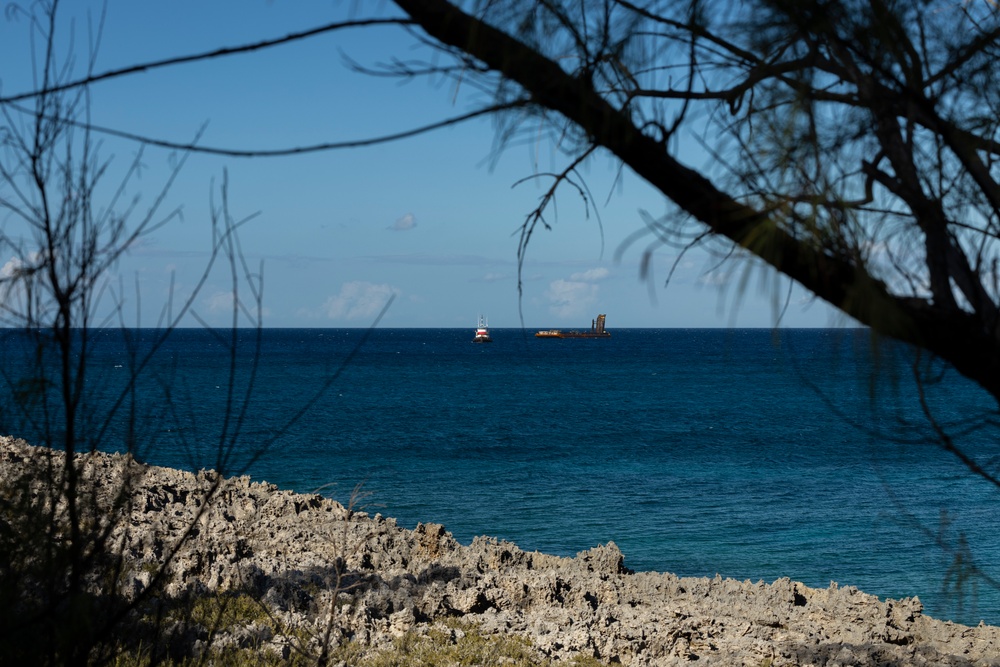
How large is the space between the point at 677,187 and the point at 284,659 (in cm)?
412

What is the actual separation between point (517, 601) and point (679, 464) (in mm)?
17798

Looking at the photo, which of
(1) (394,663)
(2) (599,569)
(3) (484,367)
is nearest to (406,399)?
(3) (484,367)

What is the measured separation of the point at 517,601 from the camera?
7.03 m

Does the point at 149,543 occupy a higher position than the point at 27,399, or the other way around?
the point at 27,399

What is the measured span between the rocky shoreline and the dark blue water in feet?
2.89

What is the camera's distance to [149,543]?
738 cm

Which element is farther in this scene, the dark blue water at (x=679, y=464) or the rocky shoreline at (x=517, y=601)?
the rocky shoreline at (x=517, y=601)

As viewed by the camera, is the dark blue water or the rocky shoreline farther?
the rocky shoreline

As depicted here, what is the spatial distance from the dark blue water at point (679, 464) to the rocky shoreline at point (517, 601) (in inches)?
34.7

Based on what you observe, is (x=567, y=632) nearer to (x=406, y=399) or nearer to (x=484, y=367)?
(x=406, y=399)

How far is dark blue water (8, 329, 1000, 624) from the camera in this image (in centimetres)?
256

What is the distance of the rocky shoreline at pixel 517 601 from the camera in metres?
6.08

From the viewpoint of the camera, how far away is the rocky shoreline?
6.08 meters

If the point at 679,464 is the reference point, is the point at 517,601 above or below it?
above
